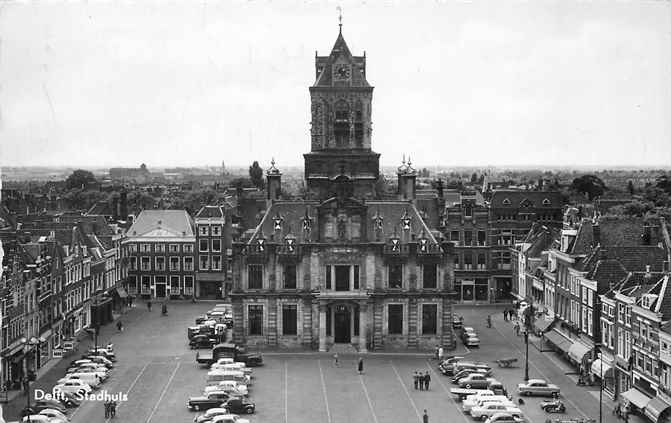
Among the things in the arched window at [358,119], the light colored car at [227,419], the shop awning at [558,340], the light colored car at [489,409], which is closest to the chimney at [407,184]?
the arched window at [358,119]

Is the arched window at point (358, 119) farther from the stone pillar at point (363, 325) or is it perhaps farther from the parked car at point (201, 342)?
the parked car at point (201, 342)

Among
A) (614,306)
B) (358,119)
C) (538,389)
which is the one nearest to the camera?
(538,389)

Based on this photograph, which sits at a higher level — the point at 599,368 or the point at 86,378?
the point at 599,368

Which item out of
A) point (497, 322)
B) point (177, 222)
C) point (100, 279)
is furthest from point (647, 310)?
point (177, 222)

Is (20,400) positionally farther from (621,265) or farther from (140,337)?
(621,265)

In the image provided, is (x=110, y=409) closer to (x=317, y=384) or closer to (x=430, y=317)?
(x=317, y=384)

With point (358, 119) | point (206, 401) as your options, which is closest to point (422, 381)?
point (206, 401)
